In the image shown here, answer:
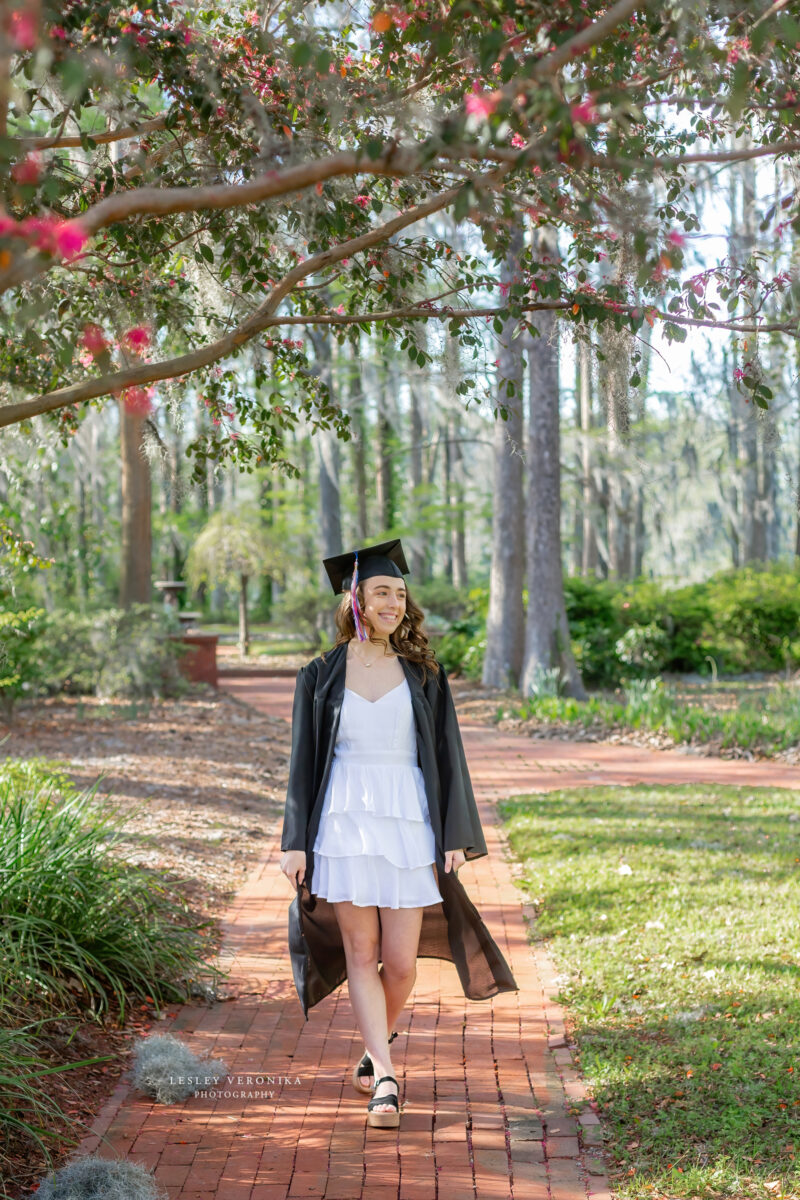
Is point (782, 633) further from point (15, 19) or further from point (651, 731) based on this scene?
point (15, 19)

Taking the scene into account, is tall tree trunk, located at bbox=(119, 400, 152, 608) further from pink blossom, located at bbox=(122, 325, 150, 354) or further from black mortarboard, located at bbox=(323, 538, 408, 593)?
black mortarboard, located at bbox=(323, 538, 408, 593)

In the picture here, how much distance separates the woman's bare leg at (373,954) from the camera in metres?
3.86

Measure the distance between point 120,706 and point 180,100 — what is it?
10333 mm

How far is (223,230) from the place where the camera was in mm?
4152

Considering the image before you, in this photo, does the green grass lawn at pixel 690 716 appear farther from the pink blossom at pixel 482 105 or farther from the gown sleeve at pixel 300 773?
the pink blossom at pixel 482 105

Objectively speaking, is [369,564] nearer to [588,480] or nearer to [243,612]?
[243,612]

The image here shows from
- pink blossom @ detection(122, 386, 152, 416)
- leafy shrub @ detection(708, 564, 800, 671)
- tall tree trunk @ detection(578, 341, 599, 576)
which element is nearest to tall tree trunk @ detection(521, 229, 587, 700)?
tall tree trunk @ detection(578, 341, 599, 576)

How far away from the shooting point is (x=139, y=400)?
5047mm

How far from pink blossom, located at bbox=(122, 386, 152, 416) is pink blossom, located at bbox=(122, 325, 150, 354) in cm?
21

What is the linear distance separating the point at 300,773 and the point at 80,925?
1.46m

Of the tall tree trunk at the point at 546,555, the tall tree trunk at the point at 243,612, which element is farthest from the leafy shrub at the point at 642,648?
the tall tree trunk at the point at 243,612

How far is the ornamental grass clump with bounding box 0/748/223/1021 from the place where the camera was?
4.43 m

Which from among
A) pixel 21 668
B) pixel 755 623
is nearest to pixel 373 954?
pixel 21 668

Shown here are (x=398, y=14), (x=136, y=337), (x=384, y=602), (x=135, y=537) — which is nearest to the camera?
(x=398, y=14)
